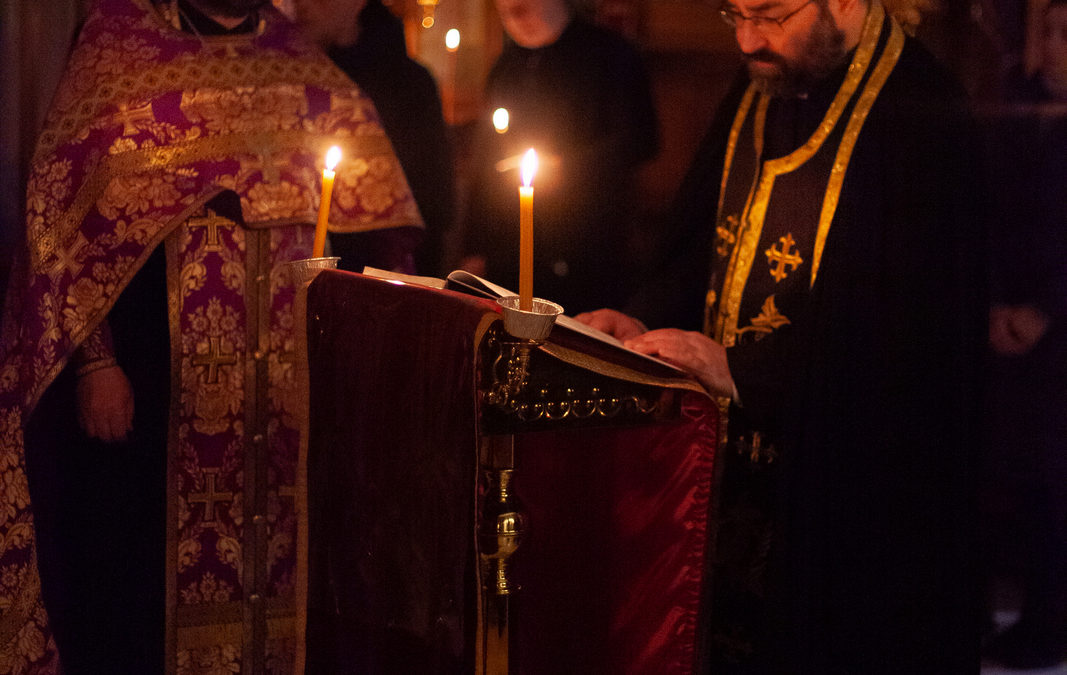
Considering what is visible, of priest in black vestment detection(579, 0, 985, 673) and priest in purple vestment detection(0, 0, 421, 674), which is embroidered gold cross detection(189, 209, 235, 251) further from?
priest in black vestment detection(579, 0, 985, 673)

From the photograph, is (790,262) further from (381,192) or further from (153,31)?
(153,31)

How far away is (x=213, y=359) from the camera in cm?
269

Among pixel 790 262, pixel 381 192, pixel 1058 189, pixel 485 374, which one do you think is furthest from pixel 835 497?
pixel 1058 189

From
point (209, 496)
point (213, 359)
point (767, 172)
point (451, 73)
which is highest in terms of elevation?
point (451, 73)

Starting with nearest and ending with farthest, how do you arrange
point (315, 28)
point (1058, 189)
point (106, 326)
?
point (106, 326)
point (315, 28)
point (1058, 189)

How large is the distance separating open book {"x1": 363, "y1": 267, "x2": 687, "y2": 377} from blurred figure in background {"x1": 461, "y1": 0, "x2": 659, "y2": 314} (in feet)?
3.44

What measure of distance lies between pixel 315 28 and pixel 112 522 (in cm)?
137

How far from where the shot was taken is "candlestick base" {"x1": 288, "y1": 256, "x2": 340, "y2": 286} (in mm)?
2115

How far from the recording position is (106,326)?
8.61ft

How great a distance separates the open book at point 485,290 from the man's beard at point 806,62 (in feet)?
2.63

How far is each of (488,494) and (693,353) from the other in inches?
24.3

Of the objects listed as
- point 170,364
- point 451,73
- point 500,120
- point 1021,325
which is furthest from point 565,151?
point 1021,325

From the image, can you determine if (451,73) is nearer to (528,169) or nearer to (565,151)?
(565,151)

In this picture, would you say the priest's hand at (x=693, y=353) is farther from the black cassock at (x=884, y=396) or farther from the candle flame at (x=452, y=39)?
the candle flame at (x=452, y=39)
